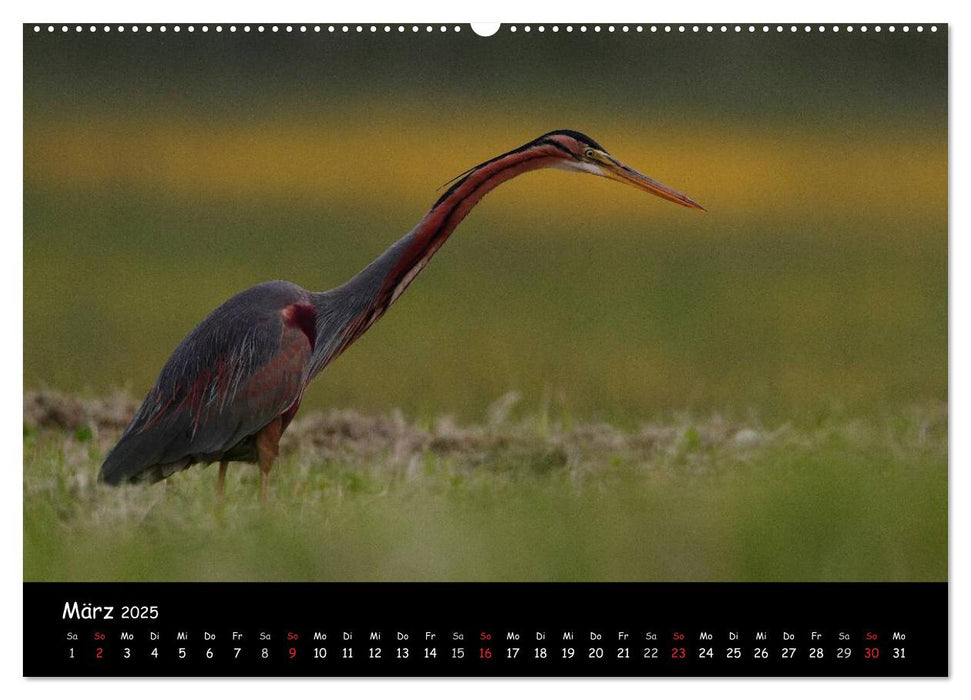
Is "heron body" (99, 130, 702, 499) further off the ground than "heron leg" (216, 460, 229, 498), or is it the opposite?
"heron body" (99, 130, 702, 499)

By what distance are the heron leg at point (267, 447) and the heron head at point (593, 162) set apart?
1601 millimetres

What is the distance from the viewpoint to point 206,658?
16.6 ft

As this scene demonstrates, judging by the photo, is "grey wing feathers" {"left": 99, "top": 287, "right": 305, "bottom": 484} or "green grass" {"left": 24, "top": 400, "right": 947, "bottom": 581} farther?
"grey wing feathers" {"left": 99, "top": 287, "right": 305, "bottom": 484}

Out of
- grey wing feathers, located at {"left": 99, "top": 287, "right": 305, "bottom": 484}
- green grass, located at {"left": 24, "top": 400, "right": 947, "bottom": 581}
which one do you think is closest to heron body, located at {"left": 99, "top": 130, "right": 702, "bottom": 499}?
grey wing feathers, located at {"left": 99, "top": 287, "right": 305, "bottom": 484}

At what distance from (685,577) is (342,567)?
1250 millimetres

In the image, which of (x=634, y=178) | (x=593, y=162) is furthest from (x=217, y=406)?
(x=634, y=178)

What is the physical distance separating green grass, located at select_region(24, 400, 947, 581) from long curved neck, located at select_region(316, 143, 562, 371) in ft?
2.21

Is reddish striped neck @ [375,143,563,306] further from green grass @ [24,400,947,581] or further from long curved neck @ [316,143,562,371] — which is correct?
green grass @ [24,400,947,581]

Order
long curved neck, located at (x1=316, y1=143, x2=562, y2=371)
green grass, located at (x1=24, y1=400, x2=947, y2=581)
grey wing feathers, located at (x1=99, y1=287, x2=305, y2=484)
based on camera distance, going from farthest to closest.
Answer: long curved neck, located at (x1=316, y1=143, x2=562, y2=371)
grey wing feathers, located at (x1=99, y1=287, x2=305, y2=484)
green grass, located at (x1=24, y1=400, x2=947, y2=581)

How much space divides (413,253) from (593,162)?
0.84 m

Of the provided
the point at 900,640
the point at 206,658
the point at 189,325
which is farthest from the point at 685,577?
the point at 189,325

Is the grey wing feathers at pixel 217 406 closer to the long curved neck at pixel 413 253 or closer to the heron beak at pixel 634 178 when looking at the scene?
the long curved neck at pixel 413 253

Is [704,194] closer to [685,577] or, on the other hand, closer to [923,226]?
[923,226]

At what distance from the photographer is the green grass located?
4949 mm
